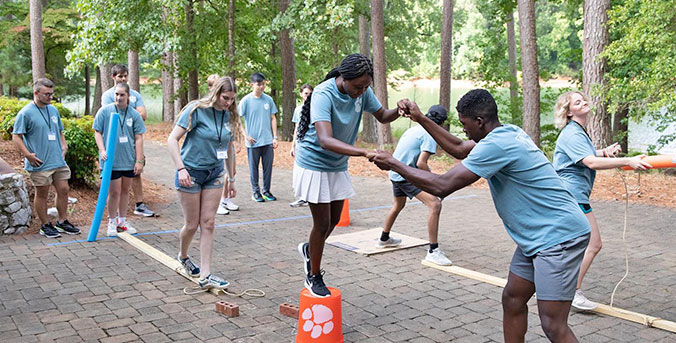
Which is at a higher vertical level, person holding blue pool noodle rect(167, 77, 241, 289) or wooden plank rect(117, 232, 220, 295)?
person holding blue pool noodle rect(167, 77, 241, 289)

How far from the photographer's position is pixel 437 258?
6609 mm

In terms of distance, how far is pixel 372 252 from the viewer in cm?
707

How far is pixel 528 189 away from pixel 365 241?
4390mm

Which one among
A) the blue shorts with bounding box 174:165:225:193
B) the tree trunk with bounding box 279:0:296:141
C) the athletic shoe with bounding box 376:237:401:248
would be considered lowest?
the athletic shoe with bounding box 376:237:401:248

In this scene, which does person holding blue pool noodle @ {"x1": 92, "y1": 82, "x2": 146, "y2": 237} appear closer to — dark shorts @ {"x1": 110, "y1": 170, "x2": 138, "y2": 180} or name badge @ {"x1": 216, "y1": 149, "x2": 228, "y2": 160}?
dark shorts @ {"x1": 110, "y1": 170, "x2": 138, "y2": 180}

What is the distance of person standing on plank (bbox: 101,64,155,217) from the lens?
8.05 m

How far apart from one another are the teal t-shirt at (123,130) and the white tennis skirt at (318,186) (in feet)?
12.2

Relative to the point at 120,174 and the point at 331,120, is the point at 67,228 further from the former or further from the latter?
the point at 331,120

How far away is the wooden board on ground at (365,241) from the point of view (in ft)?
23.7

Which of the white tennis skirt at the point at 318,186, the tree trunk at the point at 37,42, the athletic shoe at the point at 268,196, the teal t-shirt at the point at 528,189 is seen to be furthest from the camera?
the tree trunk at the point at 37,42

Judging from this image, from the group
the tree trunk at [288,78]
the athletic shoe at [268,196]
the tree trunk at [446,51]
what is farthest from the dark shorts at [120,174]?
the tree trunk at [446,51]

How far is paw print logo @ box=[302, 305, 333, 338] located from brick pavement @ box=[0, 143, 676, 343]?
29cm

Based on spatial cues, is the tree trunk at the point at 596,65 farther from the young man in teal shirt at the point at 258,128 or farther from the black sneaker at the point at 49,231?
the black sneaker at the point at 49,231

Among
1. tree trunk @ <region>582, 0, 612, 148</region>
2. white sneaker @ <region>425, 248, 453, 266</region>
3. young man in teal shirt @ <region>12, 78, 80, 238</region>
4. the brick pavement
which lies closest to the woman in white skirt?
the brick pavement
